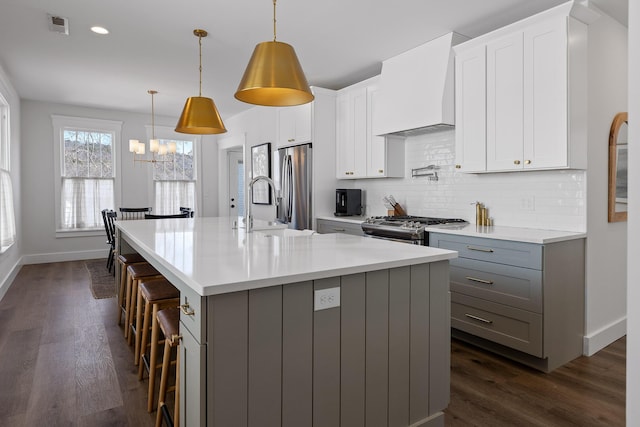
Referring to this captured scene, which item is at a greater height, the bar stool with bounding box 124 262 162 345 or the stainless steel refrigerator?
the stainless steel refrigerator

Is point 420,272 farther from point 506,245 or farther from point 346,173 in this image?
point 346,173

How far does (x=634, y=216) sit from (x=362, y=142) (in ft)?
12.1

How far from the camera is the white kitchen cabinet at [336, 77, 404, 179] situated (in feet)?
14.5

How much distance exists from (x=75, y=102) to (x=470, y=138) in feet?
20.2

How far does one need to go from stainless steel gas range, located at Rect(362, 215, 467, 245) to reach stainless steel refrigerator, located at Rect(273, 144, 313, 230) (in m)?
1.18

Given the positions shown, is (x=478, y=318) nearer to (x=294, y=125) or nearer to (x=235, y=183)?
(x=294, y=125)

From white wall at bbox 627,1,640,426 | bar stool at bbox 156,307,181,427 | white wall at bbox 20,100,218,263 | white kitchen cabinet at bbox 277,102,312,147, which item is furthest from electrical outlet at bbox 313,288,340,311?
white wall at bbox 20,100,218,263

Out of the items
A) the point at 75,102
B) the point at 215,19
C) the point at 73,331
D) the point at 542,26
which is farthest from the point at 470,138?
the point at 75,102

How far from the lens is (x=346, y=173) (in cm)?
495

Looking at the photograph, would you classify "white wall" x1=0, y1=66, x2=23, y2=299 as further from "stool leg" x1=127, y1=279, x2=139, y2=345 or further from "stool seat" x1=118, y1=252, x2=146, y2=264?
"stool leg" x1=127, y1=279, x2=139, y2=345

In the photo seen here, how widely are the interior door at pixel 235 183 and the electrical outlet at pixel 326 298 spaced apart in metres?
6.66

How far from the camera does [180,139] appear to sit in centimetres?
766

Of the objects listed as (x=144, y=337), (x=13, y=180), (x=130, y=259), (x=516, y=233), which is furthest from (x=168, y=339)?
(x=13, y=180)

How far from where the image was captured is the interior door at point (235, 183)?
26.3 ft
